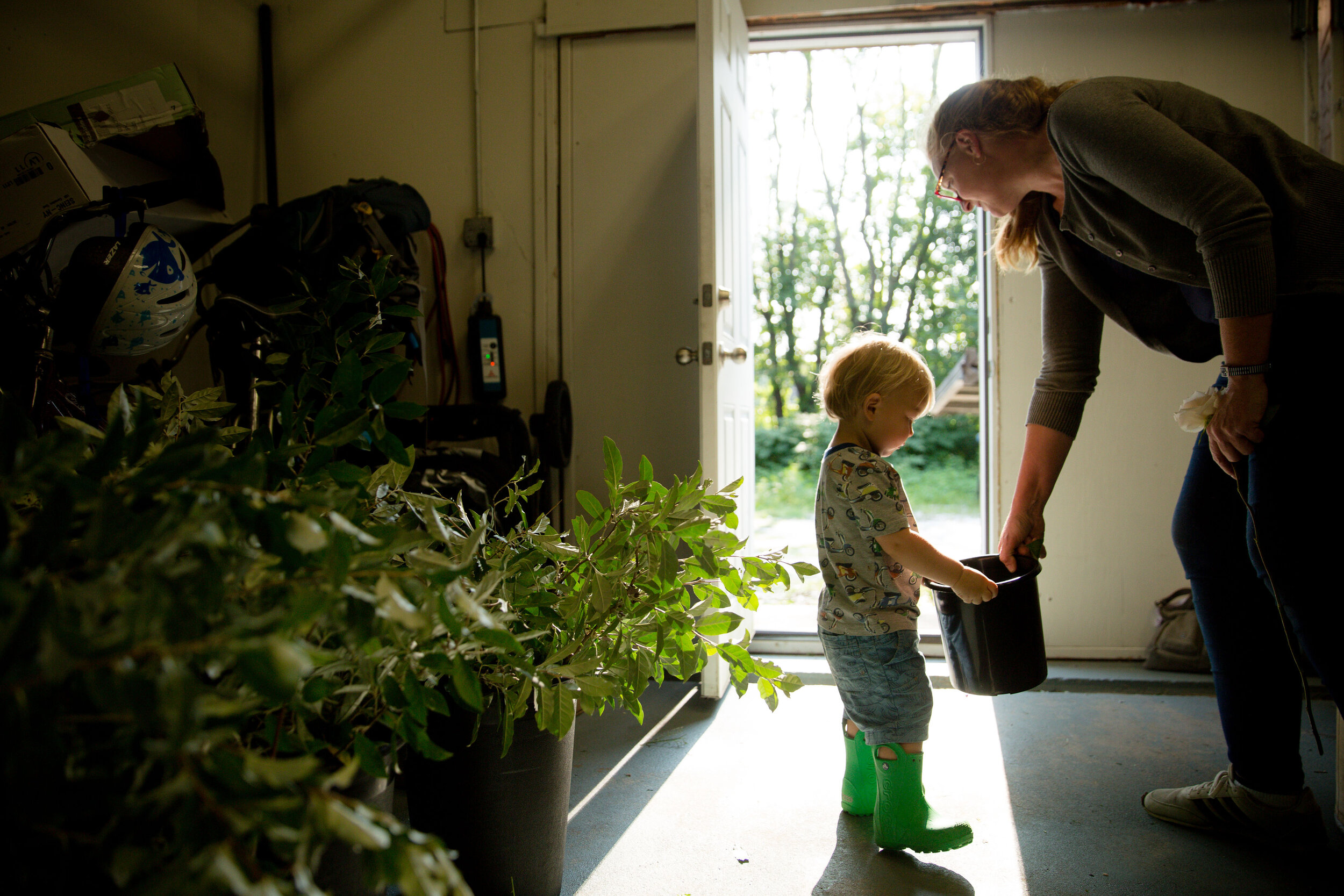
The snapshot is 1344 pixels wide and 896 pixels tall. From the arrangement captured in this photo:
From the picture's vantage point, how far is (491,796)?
103 cm

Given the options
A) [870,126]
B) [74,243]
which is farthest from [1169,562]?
[870,126]

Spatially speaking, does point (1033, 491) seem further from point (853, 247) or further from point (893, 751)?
point (853, 247)

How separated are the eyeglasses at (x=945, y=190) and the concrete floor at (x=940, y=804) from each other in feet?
3.64

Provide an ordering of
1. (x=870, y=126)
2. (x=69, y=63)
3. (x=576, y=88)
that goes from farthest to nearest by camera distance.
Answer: (x=870, y=126) → (x=576, y=88) → (x=69, y=63)

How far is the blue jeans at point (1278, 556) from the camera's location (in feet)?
3.46

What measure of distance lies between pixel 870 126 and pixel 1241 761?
751 centimetres

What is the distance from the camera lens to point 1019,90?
1.28 meters

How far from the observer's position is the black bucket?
1.28m

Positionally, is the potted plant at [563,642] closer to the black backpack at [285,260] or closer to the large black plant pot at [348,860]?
the large black plant pot at [348,860]

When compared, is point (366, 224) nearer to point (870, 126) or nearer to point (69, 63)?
point (69, 63)

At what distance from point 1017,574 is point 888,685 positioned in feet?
1.18

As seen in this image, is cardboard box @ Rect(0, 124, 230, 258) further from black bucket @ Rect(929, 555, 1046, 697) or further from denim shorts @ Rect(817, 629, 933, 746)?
black bucket @ Rect(929, 555, 1046, 697)

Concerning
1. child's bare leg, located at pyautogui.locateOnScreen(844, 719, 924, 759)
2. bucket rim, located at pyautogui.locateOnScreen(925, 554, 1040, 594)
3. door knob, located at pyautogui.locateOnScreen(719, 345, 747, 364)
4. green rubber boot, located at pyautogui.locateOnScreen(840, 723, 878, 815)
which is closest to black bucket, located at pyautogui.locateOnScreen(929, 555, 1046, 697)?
bucket rim, located at pyautogui.locateOnScreen(925, 554, 1040, 594)

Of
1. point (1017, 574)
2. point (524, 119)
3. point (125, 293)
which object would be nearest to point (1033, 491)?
point (1017, 574)
